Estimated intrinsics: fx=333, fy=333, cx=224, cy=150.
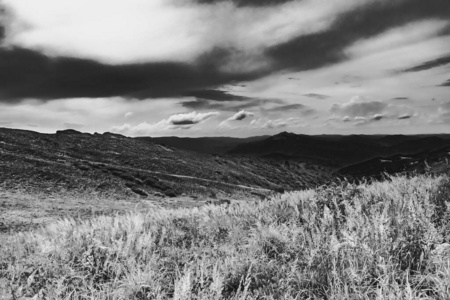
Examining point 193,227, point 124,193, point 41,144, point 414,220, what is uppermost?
point 41,144

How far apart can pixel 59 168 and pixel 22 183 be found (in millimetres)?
6833

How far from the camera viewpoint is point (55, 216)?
20.4 meters

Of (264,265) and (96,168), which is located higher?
(96,168)

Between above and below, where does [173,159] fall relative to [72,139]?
below

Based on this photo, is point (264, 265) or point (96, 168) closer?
point (264, 265)

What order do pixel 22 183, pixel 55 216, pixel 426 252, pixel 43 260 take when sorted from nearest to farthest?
pixel 426 252 < pixel 43 260 < pixel 55 216 < pixel 22 183

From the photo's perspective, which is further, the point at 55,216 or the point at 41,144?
the point at 41,144

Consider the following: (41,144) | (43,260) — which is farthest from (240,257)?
(41,144)

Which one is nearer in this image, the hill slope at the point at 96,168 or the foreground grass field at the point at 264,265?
the foreground grass field at the point at 264,265

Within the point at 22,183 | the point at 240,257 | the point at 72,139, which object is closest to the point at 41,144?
the point at 72,139

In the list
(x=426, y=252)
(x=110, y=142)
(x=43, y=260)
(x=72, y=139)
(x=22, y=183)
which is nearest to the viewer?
(x=426, y=252)

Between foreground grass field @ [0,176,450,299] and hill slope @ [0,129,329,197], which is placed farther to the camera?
hill slope @ [0,129,329,197]

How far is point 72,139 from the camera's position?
180 ft

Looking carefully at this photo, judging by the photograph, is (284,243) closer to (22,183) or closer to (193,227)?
(193,227)
